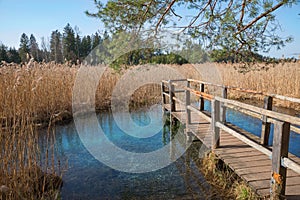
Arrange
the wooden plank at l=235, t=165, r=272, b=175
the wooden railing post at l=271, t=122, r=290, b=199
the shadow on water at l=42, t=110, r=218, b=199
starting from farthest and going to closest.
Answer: the shadow on water at l=42, t=110, r=218, b=199
the wooden plank at l=235, t=165, r=272, b=175
the wooden railing post at l=271, t=122, r=290, b=199

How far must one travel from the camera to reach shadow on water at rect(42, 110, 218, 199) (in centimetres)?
273

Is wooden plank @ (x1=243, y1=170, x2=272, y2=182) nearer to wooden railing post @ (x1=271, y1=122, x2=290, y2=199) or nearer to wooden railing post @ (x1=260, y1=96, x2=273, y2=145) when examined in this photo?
wooden railing post @ (x1=271, y1=122, x2=290, y2=199)

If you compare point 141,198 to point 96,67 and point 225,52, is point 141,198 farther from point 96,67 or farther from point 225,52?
point 96,67

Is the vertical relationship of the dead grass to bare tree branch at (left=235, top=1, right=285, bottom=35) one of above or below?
below

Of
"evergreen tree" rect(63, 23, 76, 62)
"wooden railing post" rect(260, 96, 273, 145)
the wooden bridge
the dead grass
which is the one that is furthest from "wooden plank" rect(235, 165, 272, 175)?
"evergreen tree" rect(63, 23, 76, 62)

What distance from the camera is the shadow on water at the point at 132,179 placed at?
8.95 feet

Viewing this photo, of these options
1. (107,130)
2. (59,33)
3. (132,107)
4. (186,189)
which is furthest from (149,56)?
(59,33)

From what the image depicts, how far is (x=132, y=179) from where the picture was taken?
10.2 ft

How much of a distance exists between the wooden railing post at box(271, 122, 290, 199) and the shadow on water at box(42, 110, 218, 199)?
93cm

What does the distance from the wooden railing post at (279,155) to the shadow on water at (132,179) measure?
926mm

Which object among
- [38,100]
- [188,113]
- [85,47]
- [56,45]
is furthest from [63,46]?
[188,113]

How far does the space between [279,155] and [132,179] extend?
1961 mm

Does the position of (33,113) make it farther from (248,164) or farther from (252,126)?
(252,126)

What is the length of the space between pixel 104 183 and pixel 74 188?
38 centimetres
